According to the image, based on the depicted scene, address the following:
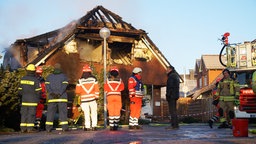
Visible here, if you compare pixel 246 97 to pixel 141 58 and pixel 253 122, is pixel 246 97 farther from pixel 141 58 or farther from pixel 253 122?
pixel 141 58

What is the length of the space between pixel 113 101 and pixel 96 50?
1509cm

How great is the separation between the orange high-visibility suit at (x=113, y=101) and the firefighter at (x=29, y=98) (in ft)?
8.50

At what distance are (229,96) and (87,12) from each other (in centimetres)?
1479

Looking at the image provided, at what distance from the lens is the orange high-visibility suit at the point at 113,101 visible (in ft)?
38.2

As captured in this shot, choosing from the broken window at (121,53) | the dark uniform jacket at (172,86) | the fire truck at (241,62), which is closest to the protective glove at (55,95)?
the dark uniform jacket at (172,86)

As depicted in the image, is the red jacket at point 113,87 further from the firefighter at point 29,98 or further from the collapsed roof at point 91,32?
the collapsed roof at point 91,32

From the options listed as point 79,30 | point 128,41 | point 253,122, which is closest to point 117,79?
point 253,122

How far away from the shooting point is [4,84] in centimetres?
1299

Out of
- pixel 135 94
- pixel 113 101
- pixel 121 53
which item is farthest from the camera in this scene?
pixel 121 53

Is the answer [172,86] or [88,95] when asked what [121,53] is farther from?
[88,95]

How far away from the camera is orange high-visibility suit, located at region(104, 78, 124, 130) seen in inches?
459

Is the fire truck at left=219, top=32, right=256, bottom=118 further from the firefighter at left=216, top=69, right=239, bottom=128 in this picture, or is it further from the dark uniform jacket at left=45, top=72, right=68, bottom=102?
the dark uniform jacket at left=45, top=72, right=68, bottom=102

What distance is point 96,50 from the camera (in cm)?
2653

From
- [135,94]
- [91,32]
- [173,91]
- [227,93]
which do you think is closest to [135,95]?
[135,94]
